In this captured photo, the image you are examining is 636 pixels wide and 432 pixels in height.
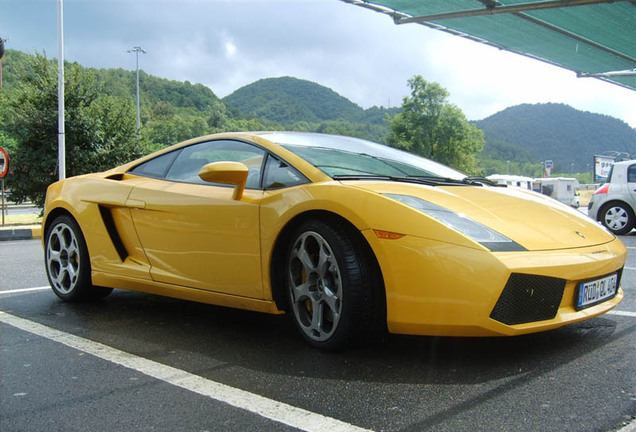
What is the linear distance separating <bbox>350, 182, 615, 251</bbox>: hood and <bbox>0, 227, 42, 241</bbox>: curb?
10569 millimetres

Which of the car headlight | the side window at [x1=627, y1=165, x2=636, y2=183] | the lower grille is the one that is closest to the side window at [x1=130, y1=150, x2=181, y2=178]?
the car headlight

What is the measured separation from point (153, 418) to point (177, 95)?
3219 inches

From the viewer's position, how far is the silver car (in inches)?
452

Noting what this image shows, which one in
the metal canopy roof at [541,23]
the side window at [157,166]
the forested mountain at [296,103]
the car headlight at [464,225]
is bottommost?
the car headlight at [464,225]

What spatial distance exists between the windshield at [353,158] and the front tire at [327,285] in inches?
15.9

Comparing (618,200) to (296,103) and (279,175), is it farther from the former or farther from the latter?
(296,103)

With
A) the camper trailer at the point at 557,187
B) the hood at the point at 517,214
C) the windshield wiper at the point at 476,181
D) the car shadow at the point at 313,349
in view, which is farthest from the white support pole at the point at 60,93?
the camper trailer at the point at 557,187

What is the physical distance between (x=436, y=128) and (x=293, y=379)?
6768 cm

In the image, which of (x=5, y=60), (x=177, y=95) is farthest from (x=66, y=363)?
(x=177, y=95)

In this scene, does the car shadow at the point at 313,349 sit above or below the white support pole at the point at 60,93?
below

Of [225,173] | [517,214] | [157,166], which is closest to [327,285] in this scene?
[225,173]

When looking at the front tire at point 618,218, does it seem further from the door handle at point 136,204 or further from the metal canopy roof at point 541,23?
the door handle at point 136,204

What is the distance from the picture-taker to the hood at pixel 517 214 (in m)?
2.87

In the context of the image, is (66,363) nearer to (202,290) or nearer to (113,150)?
(202,290)
